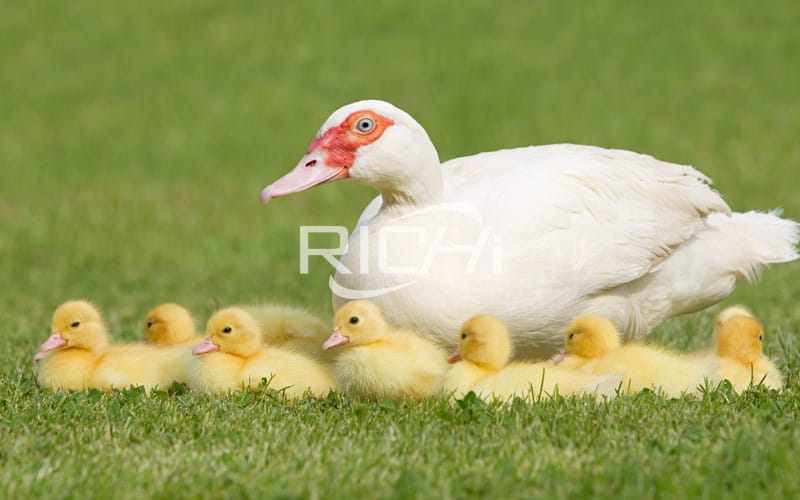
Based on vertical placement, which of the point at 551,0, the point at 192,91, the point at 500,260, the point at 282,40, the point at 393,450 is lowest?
the point at 393,450

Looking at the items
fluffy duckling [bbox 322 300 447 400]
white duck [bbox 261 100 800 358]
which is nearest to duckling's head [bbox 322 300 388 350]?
fluffy duckling [bbox 322 300 447 400]

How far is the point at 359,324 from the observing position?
547cm

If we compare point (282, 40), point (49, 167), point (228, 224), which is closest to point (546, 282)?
point (228, 224)

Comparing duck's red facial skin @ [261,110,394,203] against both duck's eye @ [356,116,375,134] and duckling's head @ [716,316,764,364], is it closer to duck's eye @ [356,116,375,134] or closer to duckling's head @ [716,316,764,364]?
duck's eye @ [356,116,375,134]

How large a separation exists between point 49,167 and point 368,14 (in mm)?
6810

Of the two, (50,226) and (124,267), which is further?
(50,226)

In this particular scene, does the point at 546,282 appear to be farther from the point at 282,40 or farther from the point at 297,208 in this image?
the point at 282,40

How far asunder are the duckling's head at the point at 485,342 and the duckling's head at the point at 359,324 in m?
0.40

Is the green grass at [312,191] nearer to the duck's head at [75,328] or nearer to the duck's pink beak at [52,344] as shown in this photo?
the duck's pink beak at [52,344]

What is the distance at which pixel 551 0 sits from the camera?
67.8 feet

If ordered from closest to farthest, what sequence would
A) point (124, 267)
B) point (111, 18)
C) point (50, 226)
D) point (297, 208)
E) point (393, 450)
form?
1. point (393, 450)
2. point (124, 267)
3. point (50, 226)
4. point (297, 208)
5. point (111, 18)

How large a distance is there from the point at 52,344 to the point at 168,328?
2.43ft

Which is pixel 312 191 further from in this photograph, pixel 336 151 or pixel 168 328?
pixel 336 151

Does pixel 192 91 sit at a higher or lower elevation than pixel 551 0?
lower
